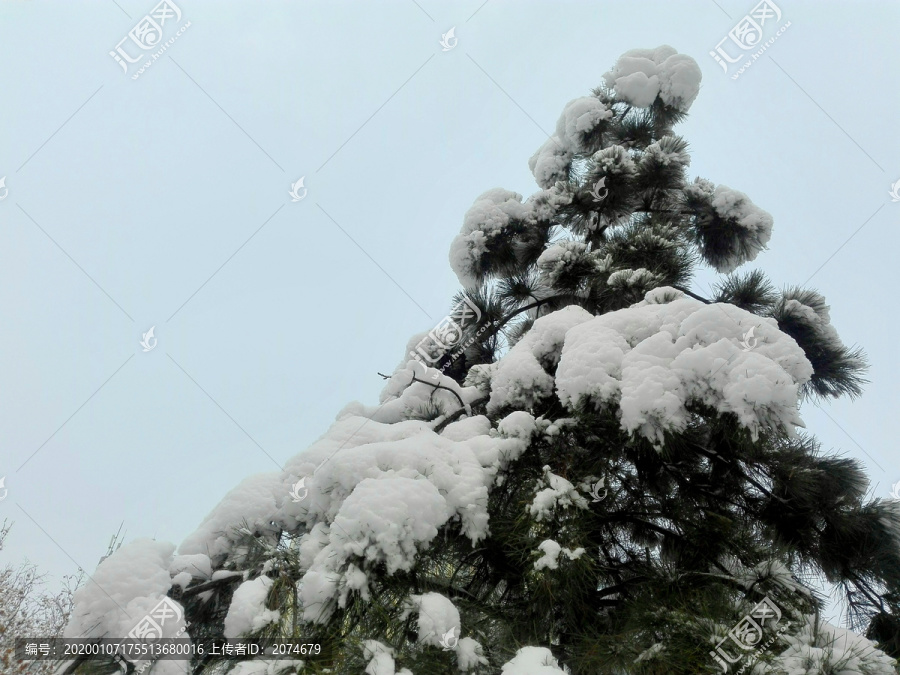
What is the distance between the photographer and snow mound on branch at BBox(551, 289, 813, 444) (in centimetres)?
192

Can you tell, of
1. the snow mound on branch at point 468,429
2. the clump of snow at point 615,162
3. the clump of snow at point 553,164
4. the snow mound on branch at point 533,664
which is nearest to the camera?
the snow mound on branch at point 533,664

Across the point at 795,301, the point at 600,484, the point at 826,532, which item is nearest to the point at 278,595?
the point at 600,484

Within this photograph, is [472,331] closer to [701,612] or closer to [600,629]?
[600,629]

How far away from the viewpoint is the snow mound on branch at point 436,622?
1.67m

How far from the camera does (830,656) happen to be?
5.28 ft

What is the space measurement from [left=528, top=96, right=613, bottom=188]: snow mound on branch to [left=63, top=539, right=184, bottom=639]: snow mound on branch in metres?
4.73

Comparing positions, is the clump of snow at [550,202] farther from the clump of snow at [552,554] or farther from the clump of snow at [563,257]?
the clump of snow at [552,554]

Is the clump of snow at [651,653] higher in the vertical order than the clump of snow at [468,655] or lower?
lower

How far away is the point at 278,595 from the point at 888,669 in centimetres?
194

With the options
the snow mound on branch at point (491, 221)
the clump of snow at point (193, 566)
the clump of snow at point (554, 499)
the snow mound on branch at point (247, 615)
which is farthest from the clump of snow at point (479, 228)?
the snow mound on branch at point (247, 615)
